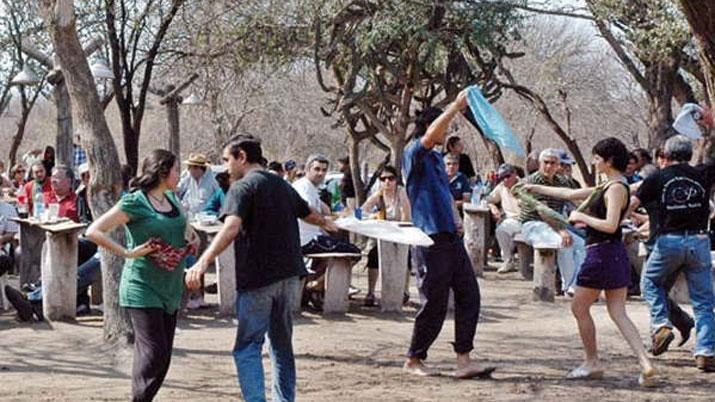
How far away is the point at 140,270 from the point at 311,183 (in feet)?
17.6

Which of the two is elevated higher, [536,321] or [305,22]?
[305,22]

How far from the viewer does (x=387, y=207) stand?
12.8 m

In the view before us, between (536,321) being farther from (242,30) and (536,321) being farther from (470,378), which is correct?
(242,30)

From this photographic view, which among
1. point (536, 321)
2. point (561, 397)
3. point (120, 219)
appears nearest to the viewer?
point (120, 219)

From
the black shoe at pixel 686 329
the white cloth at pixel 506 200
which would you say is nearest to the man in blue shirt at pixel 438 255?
the black shoe at pixel 686 329

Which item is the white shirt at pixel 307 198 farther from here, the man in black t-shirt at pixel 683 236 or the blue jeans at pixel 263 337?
the blue jeans at pixel 263 337

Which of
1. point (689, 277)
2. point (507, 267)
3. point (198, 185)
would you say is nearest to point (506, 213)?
point (507, 267)

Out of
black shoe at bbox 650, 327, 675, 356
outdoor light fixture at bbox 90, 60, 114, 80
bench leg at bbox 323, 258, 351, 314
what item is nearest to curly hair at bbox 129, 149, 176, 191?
black shoe at bbox 650, 327, 675, 356

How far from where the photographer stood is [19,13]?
25.1 meters

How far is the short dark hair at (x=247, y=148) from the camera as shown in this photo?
674 centimetres

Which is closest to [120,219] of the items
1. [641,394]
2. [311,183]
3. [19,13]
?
[641,394]

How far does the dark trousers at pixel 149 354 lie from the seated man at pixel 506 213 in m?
9.33

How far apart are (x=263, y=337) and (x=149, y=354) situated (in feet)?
2.14

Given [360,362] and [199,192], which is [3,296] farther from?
[360,362]
